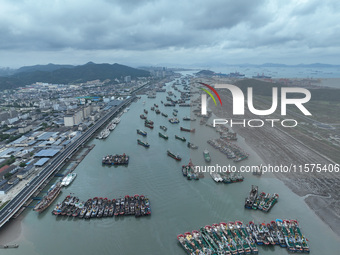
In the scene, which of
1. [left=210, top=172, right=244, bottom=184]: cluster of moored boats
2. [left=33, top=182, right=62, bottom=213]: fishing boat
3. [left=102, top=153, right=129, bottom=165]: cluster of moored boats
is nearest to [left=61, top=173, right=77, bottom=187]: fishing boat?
[left=33, top=182, right=62, bottom=213]: fishing boat

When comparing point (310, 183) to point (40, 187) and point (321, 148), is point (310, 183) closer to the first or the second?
point (321, 148)

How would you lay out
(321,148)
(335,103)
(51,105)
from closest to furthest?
(321,148)
(335,103)
(51,105)

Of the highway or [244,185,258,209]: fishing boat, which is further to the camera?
[244,185,258,209]: fishing boat

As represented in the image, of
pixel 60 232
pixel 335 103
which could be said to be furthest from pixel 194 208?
pixel 335 103

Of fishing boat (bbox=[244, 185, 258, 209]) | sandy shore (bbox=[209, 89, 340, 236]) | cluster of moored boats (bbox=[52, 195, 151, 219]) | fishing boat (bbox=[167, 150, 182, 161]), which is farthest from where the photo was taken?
fishing boat (bbox=[167, 150, 182, 161])

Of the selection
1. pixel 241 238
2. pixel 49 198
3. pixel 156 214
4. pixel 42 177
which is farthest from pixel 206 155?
pixel 42 177

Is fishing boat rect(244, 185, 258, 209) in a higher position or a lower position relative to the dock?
higher

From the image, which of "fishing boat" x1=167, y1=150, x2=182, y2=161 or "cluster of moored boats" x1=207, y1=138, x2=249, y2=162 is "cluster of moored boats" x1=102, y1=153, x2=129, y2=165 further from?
"cluster of moored boats" x1=207, y1=138, x2=249, y2=162
